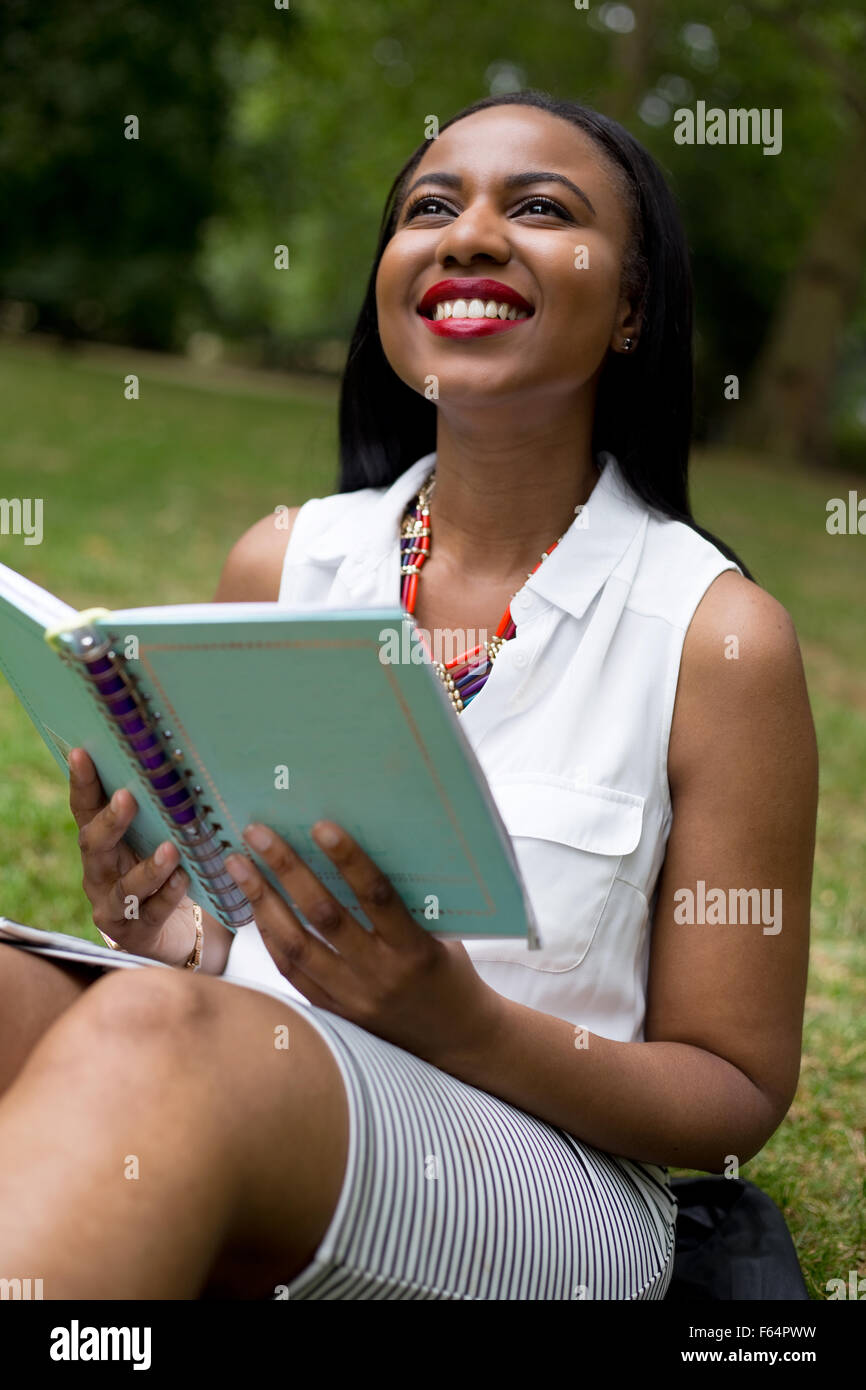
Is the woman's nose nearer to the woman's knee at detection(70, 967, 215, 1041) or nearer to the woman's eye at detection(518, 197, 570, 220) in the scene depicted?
the woman's eye at detection(518, 197, 570, 220)

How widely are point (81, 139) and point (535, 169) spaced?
14.7 meters

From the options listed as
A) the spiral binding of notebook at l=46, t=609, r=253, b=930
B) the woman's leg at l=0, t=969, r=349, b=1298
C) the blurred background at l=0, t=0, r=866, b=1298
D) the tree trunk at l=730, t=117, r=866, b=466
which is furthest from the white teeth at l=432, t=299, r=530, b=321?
the tree trunk at l=730, t=117, r=866, b=466

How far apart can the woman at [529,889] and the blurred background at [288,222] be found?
4269 millimetres

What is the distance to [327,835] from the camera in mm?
1388

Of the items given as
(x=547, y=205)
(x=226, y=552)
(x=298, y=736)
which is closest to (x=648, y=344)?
(x=547, y=205)

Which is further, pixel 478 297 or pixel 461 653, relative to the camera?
pixel 461 653

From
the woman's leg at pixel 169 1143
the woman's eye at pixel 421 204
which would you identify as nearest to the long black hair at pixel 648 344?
the woman's eye at pixel 421 204

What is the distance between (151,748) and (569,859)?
1.91 feet

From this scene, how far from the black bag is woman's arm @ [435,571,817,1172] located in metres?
0.41

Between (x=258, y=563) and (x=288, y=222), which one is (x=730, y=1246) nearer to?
(x=258, y=563)

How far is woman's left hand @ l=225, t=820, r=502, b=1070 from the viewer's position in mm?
1422

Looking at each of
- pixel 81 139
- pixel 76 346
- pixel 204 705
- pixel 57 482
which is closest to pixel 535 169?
pixel 204 705

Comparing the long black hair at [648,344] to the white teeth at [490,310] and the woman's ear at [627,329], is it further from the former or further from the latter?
the white teeth at [490,310]

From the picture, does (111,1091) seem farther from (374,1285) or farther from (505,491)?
(505,491)
